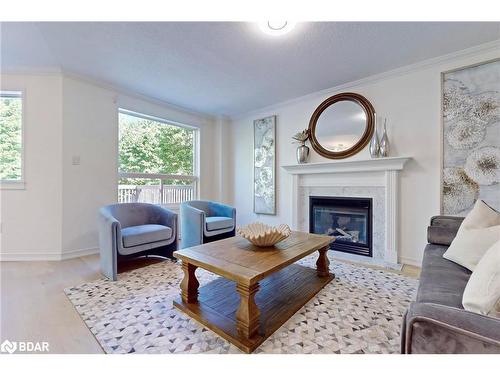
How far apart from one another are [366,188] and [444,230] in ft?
3.67

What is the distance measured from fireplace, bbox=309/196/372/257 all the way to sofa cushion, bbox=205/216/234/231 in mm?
1194

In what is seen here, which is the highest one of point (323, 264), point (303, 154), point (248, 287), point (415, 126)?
point (415, 126)

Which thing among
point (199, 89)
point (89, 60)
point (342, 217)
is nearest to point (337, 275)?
point (342, 217)

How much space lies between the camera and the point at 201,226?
2.84 metres

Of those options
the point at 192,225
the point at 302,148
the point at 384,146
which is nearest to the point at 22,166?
the point at 192,225

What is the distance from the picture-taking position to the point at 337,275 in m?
2.28

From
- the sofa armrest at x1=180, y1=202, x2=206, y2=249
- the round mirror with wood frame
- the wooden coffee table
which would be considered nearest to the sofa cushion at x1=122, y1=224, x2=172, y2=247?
the sofa armrest at x1=180, y1=202, x2=206, y2=249

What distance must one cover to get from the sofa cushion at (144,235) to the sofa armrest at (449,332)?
225cm

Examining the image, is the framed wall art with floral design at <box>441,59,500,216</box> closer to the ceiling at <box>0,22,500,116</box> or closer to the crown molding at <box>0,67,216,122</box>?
the ceiling at <box>0,22,500,116</box>

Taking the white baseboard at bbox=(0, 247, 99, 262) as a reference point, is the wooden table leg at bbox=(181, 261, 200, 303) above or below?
above

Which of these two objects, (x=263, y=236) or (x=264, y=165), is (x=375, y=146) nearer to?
(x=264, y=165)

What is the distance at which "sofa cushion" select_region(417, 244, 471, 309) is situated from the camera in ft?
3.49

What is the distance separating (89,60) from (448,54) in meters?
3.75

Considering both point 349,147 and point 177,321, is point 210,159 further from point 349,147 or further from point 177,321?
point 177,321
